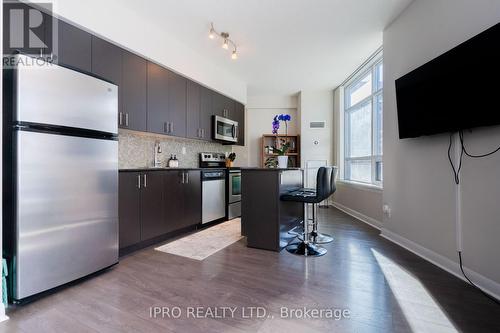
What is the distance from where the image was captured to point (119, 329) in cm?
147

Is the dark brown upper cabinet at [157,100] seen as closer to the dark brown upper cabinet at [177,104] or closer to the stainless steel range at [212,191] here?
the dark brown upper cabinet at [177,104]

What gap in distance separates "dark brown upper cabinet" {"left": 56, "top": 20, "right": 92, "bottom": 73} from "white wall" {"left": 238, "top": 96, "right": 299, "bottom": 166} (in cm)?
438

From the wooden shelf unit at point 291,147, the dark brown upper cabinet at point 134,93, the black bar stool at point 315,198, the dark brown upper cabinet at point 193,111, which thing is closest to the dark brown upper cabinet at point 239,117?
the wooden shelf unit at point 291,147

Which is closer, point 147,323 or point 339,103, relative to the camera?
point 147,323

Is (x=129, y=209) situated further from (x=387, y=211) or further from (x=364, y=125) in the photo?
(x=364, y=125)

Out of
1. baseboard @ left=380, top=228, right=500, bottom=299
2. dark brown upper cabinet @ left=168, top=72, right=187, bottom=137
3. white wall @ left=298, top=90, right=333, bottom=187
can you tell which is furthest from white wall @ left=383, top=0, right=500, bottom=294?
dark brown upper cabinet @ left=168, top=72, right=187, bottom=137

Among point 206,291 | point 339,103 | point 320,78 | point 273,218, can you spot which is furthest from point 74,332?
point 339,103

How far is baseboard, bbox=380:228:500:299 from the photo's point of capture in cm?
184

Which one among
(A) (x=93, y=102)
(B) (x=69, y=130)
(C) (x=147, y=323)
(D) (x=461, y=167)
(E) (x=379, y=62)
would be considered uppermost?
(E) (x=379, y=62)

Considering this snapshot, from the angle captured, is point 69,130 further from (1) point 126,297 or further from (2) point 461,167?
(2) point 461,167

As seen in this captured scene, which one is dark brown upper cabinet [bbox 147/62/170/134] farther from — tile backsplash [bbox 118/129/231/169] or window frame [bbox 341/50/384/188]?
window frame [bbox 341/50/384/188]

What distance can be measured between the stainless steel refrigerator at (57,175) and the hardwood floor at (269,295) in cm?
26

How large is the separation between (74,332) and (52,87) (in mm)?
1678

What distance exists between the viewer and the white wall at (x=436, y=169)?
73.8 inches
